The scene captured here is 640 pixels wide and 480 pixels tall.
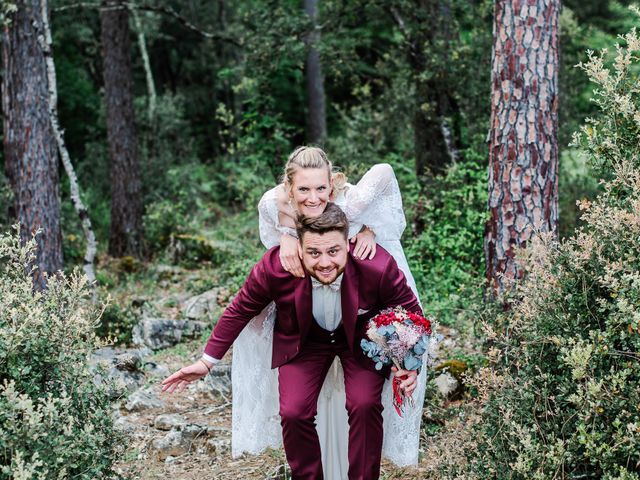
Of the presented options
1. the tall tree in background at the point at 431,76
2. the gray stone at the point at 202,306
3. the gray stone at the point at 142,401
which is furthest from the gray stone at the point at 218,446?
the tall tree in background at the point at 431,76

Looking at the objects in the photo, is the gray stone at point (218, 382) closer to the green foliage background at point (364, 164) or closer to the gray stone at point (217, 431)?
the gray stone at point (217, 431)

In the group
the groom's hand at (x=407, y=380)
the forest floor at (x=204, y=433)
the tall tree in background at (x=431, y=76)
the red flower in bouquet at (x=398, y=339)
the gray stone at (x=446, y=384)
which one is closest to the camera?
the red flower in bouquet at (x=398, y=339)

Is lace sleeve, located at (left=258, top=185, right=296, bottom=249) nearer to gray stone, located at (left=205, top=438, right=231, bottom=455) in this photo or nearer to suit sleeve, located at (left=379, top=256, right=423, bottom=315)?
suit sleeve, located at (left=379, top=256, right=423, bottom=315)

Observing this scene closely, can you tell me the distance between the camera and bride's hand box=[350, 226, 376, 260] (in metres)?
3.90

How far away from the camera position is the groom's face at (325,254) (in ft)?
12.3

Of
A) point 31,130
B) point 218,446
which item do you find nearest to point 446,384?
point 218,446

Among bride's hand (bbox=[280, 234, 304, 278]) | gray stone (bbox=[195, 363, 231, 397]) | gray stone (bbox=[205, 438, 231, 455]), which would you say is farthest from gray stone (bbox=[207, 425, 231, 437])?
bride's hand (bbox=[280, 234, 304, 278])

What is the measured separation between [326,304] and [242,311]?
0.48 metres

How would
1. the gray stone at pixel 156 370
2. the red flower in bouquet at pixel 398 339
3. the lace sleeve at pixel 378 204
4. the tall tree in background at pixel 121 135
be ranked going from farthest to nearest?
the tall tree in background at pixel 121 135 → the gray stone at pixel 156 370 → the lace sleeve at pixel 378 204 → the red flower in bouquet at pixel 398 339

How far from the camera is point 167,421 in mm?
5645

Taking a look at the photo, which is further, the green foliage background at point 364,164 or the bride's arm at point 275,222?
the bride's arm at point 275,222

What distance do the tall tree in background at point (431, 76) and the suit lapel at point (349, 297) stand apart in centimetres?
537

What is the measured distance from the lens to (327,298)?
13.0 ft

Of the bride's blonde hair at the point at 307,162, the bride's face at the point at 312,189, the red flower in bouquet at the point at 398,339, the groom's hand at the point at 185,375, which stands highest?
the bride's blonde hair at the point at 307,162
